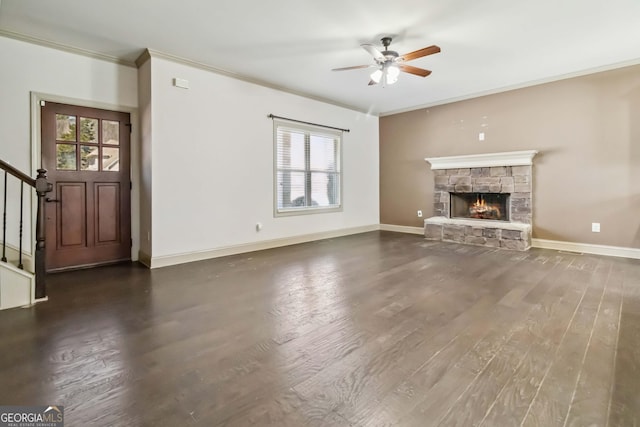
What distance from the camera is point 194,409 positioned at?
1.49m

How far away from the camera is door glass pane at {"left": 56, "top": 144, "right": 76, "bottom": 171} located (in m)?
3.99

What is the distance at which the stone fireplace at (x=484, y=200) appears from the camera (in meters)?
5.35

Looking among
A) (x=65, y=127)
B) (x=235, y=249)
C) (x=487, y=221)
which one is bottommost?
(x=235, y=249)

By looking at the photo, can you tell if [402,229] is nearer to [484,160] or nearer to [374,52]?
[484,160]

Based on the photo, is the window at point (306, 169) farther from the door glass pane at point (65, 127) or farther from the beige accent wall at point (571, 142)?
the door glass pane at point (65, 127)

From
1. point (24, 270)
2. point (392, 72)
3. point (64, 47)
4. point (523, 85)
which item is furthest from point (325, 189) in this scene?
point (24, 270)

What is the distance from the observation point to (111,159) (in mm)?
4383

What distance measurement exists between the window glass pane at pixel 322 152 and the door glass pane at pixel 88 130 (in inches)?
134

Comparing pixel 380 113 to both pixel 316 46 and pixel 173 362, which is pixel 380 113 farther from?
pixel 173 362

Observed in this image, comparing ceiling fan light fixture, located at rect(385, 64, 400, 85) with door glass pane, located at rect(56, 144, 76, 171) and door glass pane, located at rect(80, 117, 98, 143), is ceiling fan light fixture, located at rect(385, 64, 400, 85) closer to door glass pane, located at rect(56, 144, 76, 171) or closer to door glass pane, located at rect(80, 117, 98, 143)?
door glass pane, located at rect(80, 117, 98, 143)

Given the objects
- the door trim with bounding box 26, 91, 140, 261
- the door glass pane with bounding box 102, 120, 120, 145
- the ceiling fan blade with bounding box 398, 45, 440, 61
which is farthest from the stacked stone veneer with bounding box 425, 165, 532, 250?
the door glass pane with bounding box 102, 120, 120, 145

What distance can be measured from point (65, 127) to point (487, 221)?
658 cm

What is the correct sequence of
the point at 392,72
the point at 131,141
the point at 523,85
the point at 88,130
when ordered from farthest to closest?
the point at 523,85, the point at 131,141, the point at 88,130, the point at 392,72

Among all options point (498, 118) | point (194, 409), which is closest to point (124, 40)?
point (194, 409)
